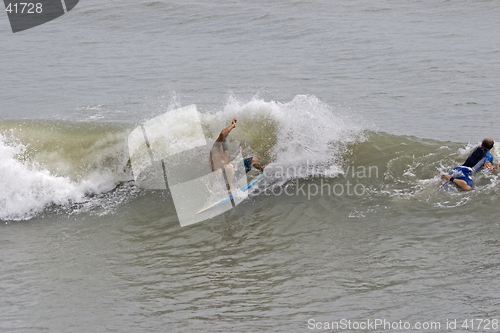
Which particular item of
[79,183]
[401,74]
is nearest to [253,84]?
[401,74]

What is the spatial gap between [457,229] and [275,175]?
330 cm

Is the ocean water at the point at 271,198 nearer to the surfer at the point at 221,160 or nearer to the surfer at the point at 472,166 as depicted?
the surfer at the point at 472,166

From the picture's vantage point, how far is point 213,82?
47.9 feet

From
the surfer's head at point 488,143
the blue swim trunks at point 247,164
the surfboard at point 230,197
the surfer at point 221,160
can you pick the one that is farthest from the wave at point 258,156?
the surfer at point 221,160

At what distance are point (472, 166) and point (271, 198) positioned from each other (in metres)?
3.27

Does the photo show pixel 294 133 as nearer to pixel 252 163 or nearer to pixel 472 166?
pixel 252 163

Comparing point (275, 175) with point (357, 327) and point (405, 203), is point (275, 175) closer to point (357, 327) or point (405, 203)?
point (405, 203)

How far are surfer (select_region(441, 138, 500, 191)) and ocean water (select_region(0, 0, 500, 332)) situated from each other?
0.20m

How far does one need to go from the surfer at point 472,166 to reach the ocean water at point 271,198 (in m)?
0.20

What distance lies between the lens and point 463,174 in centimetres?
738

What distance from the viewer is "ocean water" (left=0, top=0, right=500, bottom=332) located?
194 inches

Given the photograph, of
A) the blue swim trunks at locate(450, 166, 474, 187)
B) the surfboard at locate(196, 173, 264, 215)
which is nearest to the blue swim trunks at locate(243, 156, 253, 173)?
the surfboard at locate(196, 173, 264, 215)

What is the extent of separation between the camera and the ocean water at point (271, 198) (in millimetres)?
4930

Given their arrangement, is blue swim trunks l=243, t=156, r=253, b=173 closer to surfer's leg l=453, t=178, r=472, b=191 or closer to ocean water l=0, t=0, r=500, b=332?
Result: ocean water l=0, t=0, r=500, b=332
